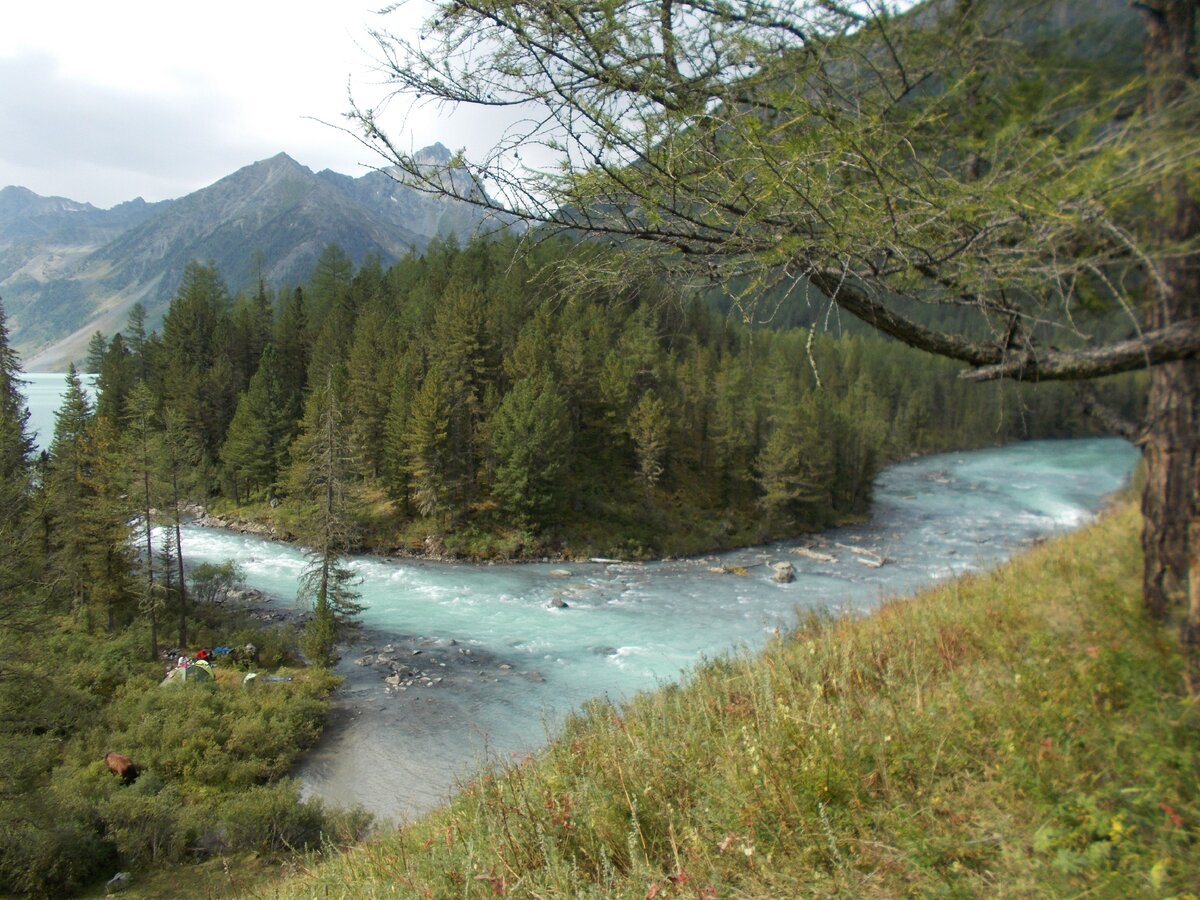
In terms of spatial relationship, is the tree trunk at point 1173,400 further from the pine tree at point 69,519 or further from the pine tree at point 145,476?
the pine tree at point 69,519

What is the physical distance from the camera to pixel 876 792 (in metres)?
3.09

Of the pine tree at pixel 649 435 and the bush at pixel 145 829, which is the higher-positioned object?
the pine tree at pixel 649 435

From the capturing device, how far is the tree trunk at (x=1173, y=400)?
3.27 metres

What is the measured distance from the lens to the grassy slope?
2465 mm

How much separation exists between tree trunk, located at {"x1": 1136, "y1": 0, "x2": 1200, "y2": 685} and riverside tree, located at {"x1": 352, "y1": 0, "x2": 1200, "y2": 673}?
0.02m

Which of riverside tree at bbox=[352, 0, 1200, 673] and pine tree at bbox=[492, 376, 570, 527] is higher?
riverside tree at bbox=[352, 0, 1200, 673]

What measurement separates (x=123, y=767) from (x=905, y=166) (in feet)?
55.4

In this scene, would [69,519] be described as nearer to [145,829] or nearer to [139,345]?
[145,829]

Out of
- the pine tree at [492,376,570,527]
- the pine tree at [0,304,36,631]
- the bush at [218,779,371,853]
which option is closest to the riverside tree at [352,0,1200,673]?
the bush at [218,779,371,853]

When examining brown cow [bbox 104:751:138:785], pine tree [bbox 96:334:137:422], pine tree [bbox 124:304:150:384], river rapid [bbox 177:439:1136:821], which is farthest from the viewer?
pine tree [bbox 124:304:150:384]

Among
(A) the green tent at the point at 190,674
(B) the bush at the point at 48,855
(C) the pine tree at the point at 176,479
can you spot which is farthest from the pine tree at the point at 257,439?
(B) the bush at the point at 48,855

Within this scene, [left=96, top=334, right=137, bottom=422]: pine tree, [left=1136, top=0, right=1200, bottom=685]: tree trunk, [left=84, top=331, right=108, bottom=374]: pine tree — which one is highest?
[left=84, top=331, right=108, bottom=374]: pine tree

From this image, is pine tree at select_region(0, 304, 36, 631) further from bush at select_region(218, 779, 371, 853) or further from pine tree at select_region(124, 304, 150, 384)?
pine tree at select_region(124, 304, 150, 384)

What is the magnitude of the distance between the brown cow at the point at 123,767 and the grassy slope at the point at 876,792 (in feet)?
37.1
